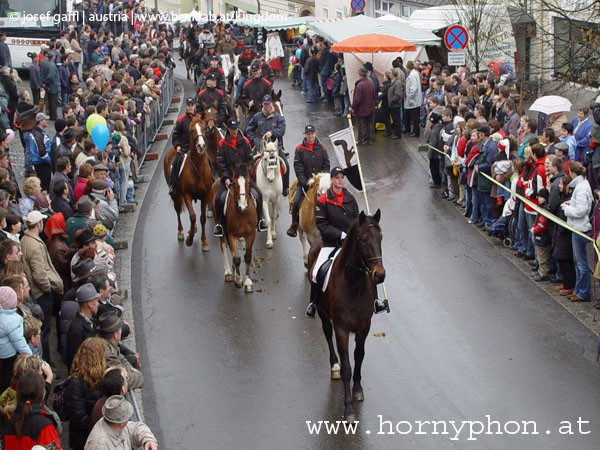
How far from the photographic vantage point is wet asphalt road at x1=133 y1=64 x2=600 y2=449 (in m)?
10.4

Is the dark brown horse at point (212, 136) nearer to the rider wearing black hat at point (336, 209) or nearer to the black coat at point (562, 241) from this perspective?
the rider wearing black hat at point (336, 209)

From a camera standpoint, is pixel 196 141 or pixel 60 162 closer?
pixel 60 162

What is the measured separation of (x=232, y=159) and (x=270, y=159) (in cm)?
74

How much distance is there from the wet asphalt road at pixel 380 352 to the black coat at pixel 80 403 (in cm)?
205

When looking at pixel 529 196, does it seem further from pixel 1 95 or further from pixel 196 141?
pixel 1 95

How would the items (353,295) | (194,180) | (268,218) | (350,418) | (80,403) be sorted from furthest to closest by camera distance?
(194,180) → (268,218) → (353,295) → (350,418) → (80,403)

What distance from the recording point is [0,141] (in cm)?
1493

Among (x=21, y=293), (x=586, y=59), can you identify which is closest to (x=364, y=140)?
(x=586, y=59)

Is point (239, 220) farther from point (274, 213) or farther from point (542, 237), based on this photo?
point (542, 237)

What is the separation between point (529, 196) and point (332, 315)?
5.54m

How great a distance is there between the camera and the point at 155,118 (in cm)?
2733

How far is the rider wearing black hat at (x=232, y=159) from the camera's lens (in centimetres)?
1555

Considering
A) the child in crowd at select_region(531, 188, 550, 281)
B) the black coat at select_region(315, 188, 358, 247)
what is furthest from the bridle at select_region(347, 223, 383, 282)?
the child in crowd at select_region(531, 188, 550, 281)

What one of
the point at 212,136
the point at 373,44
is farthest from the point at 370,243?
the point at 373,44
